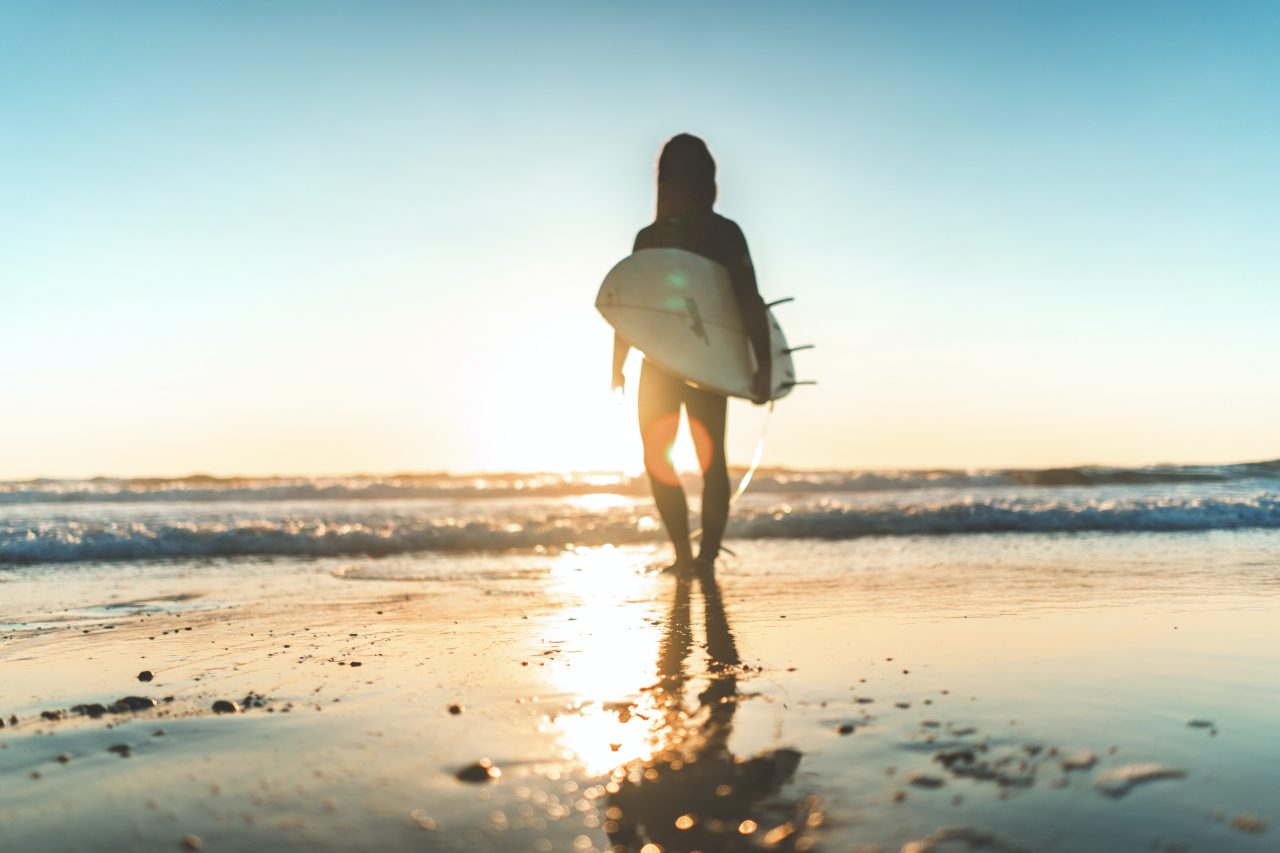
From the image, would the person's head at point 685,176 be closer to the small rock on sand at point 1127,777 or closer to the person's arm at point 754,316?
the person's arm at point 754,316

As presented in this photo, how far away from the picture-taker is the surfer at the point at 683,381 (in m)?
4.87

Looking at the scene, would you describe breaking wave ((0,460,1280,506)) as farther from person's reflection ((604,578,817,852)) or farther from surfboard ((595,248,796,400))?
person's reflection ((604,578,817,852))

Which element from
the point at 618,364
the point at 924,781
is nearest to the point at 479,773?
the point at 924,781

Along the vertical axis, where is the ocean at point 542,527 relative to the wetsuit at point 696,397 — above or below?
below

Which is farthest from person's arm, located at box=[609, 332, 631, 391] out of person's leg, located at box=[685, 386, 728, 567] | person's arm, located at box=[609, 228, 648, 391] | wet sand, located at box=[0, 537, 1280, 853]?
wet sand, located at box=[0, 537, 1280, 853]

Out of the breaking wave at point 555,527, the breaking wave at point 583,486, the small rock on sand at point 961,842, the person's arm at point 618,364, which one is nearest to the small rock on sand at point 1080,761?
the small rock on sand at point 961,842

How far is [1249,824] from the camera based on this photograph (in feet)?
4.32

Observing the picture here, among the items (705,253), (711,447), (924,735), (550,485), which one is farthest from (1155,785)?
(550,485)

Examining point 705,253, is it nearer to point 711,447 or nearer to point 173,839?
point 711,447

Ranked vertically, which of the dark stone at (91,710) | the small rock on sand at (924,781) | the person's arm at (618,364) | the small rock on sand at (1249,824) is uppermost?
the person's arm at (618,364)

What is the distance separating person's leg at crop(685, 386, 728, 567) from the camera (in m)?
4.88

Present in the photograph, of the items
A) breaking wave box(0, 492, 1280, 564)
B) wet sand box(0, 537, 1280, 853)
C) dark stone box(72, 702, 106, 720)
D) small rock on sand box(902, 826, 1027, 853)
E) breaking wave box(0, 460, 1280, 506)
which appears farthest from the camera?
breaking wave box(0, 460, 1280, 506)

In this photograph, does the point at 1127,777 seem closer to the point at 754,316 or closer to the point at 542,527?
the point at 754,316

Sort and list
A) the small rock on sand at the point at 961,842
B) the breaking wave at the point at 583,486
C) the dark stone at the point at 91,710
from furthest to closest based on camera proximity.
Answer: the breaking wave at the point at 583,486, the dark stone at the point at 91,710, the small rock on sand at the point at 961,842
